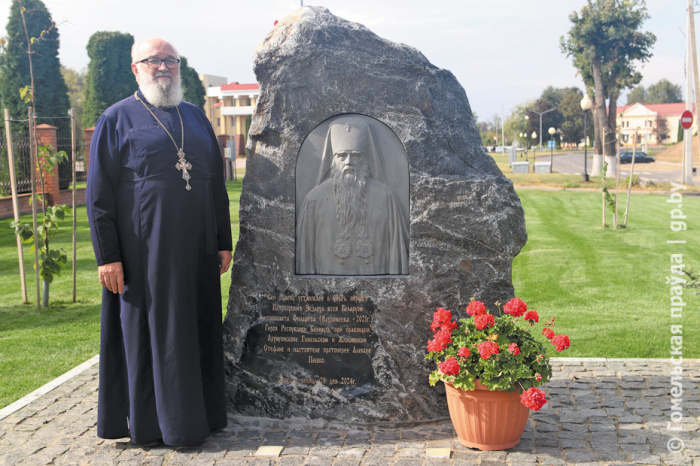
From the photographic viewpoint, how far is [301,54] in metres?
4.52

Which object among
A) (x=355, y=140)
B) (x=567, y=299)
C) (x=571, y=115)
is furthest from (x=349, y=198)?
(x=571, y=115)

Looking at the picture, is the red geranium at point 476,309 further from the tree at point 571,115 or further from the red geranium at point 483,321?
the tree at point 571,115

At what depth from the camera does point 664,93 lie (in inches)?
3974

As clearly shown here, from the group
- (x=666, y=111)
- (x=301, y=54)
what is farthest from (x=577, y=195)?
(x=666, y=111)

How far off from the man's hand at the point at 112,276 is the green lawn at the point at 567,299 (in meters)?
1.91

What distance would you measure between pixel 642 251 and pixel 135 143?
9856 mm

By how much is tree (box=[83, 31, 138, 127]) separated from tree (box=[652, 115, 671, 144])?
68.7 metres

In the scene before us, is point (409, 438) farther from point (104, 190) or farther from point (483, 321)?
point (104, 190)

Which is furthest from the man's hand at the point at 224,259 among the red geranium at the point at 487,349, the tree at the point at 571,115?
the tree at the point at 571,115

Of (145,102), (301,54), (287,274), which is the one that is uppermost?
(301,54)

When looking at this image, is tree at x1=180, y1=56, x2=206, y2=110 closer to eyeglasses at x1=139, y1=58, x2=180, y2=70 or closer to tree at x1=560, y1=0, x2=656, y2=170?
tree at x1=560, y1=0, x2=656, y2=170

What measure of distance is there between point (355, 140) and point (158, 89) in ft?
4.27

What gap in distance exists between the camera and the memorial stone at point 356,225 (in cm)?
444

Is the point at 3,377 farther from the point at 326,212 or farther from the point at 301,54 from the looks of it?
the point at 301,54
